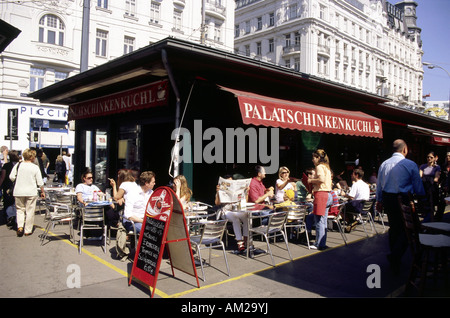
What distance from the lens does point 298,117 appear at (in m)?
7.36

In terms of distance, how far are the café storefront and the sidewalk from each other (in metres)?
2.31

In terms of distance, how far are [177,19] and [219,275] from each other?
28264 millimetres

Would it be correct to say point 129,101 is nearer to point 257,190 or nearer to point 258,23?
point 257,190

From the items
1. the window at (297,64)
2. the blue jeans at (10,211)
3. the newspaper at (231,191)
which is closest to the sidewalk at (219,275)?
the newspaper at (231,191)

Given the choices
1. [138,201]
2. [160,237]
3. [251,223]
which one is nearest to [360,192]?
[251,223]

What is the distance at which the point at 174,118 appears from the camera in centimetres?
719

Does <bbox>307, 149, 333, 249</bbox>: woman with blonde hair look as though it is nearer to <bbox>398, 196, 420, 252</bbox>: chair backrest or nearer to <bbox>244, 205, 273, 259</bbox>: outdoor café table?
<bbox>244, 205, 273, 259</bbox>: outdoor café table

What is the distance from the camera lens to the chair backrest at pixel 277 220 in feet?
17.9

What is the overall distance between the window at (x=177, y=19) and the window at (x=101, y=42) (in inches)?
252

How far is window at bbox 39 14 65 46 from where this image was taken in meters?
21.9

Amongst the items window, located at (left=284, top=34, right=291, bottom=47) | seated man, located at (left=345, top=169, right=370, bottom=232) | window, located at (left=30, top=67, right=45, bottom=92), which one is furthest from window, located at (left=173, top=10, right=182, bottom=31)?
seated man, located at (left=345, top=169, right=370, bottom=232)

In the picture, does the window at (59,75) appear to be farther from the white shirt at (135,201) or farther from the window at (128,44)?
the white shirt at (135,201)

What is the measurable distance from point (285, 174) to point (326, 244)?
1623mm
